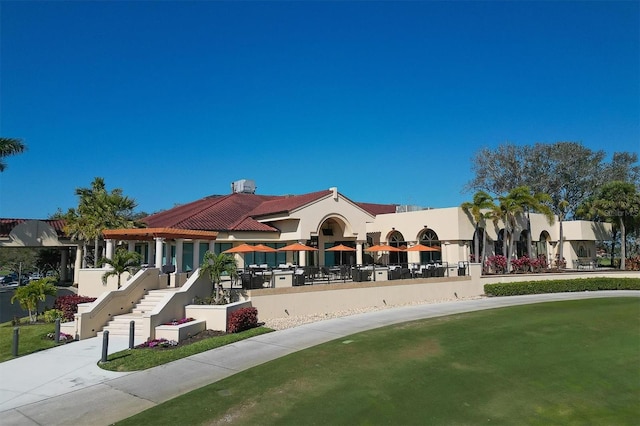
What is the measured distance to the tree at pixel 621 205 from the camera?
39250 mm

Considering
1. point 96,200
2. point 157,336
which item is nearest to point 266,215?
point 96,200

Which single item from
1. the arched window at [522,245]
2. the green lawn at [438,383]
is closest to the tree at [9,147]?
the green lawn at [438,383]

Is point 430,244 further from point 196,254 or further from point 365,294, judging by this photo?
point 196,254

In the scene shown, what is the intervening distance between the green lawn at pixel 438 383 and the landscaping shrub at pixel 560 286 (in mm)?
11622

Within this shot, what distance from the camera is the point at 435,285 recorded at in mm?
26172

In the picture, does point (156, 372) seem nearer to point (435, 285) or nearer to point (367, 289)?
point (367, 289)

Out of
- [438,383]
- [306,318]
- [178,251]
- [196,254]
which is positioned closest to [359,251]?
[306,318]

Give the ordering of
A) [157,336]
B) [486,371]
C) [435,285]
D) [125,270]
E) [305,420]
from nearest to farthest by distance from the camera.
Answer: [305,420] < [486,371] < [157,336] < [125,270] < [435,285]

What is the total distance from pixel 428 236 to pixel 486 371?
80.8ft

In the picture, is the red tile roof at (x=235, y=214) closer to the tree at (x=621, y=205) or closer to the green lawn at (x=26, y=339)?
the green lawn at (x=26, y=339)

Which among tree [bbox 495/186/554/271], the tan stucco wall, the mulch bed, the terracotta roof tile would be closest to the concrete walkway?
the mulch bed

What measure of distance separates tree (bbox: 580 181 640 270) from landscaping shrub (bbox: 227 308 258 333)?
36.6m

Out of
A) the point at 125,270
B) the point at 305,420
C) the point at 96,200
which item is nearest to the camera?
the point at 305,420

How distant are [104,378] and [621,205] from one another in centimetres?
4366
